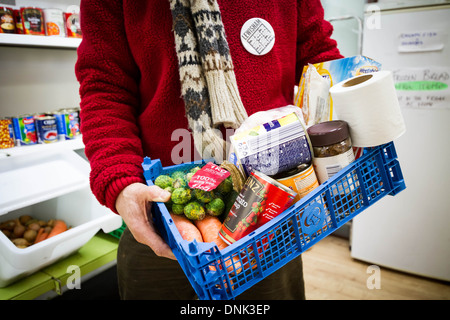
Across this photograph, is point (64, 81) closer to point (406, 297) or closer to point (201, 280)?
point (201, 280)

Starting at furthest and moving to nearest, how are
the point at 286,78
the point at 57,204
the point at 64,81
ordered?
the point at 64,81 → the point at 57,204 → the point at 286,78

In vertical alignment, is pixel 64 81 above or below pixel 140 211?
above

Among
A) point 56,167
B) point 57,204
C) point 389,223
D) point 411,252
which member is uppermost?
point 56,167

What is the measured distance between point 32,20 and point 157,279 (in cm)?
110

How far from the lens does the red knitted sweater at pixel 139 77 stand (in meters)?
0.72

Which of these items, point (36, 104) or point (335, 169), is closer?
point (335, 169)

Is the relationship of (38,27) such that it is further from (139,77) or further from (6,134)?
(139,77)

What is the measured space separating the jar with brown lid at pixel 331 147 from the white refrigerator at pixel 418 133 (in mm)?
1332

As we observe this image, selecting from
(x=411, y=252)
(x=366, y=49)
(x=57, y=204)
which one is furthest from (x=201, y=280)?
(x=411, y=252)

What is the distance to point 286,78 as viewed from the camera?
2.81 feet

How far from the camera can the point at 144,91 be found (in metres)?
0.80

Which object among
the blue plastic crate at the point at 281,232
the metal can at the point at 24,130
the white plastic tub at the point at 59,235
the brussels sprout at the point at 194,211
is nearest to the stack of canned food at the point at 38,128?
the metal can at the point at 24,130

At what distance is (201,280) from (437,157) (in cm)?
171

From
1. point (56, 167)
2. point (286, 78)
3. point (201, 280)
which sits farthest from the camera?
point (56, 167)
